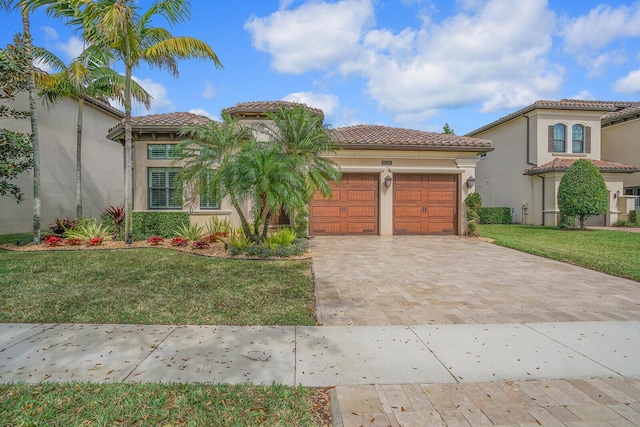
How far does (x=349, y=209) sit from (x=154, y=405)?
11863mm

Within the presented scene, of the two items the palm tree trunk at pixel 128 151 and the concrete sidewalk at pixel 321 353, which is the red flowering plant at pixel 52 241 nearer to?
the palm tree trunk at pixel 128 151

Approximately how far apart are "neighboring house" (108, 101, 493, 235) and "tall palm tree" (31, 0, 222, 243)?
2.74 m

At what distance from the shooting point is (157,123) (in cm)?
1256

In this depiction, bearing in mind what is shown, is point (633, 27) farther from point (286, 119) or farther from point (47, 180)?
point (47, 180)

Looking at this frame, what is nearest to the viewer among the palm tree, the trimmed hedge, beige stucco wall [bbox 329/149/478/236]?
the palm tree

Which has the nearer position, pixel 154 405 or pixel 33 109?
pixel 154 405

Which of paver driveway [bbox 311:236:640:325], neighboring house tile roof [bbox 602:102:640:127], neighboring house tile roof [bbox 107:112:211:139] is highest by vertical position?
neighboring house tile roof [bbox 602:102:640:127]

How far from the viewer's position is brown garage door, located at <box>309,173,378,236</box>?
14078 mm

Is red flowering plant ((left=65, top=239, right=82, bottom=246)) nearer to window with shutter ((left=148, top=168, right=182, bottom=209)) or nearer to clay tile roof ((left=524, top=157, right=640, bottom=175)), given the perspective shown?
window with shutter ((left=148, top=168, right=182, bottom=209))

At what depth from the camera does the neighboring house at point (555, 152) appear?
18922mm

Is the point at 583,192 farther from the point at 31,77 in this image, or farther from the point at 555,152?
the point at 31,77

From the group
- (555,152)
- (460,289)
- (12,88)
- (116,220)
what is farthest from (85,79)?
(555,152)

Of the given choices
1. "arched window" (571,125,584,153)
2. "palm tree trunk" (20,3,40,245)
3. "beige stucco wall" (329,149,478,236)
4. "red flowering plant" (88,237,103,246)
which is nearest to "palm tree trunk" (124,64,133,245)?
"red flowering plant" (88,237,103,246)

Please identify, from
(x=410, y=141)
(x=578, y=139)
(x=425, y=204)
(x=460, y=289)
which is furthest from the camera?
(x=578, y=139)
